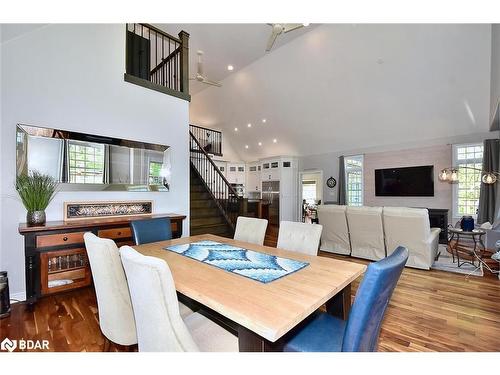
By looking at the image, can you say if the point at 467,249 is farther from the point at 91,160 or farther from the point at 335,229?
the point at 91,160

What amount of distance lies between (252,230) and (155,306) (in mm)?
1630

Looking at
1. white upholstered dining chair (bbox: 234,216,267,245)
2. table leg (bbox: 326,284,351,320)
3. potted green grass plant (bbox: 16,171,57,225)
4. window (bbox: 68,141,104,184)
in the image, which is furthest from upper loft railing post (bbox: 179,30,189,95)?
table leg (bbox: 326,284,351,320)

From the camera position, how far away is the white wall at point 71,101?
8.43 ft

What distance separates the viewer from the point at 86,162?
3.10 metres

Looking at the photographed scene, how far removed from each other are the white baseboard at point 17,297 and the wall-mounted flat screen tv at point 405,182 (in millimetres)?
7779

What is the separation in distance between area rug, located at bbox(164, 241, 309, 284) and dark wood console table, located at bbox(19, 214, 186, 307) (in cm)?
127

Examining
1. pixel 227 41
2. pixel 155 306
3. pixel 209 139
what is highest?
pixel 227 41

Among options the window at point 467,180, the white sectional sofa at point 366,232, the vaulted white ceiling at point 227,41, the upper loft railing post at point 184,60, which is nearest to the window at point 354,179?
the window at point 467,180

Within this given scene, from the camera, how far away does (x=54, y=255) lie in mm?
2531

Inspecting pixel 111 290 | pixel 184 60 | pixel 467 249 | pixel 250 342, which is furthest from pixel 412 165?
pixel 111 290

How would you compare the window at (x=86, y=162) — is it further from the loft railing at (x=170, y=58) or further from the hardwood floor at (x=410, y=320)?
the loft railing at (x=170, y=58)

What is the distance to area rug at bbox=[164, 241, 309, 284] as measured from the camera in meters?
1.44
